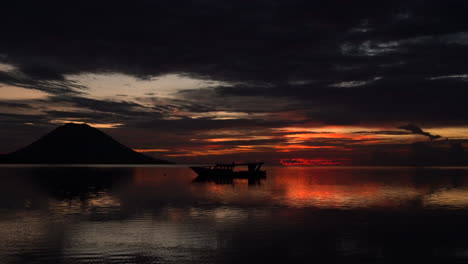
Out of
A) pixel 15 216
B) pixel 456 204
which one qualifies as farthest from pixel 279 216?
pixel 456 204

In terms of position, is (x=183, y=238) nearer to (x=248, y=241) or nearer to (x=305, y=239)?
(x=248, y=241)

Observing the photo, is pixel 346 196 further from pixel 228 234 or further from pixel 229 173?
pixel 229 173

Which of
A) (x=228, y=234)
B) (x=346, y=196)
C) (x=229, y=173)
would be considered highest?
(x=229, y=173)

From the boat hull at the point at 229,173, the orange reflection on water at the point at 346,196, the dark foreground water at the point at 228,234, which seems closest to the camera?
the dark foreground water at the point at 228,234

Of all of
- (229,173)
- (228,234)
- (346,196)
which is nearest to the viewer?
(228,234)

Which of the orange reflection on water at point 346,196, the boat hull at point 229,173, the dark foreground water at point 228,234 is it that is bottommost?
the dark foreground water at point 228,234

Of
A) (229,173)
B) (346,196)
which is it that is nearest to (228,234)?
(346,196)

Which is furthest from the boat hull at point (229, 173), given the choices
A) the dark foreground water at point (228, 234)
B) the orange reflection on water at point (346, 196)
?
the dark foreground water at point (228, 234)

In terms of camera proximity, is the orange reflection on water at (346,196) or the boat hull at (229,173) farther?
the boat hull at (229,173)

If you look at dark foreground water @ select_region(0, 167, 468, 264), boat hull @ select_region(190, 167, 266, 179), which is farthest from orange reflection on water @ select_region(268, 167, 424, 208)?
boat hull @ select_region(190, 167, 266, 179)

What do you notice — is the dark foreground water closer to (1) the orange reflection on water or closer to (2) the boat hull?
(1) the orange reflection on water

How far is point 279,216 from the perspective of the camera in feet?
130

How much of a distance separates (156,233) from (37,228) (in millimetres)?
9635

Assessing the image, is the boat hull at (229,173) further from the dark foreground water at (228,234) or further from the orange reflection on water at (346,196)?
the dark foreground water at (228,234)
